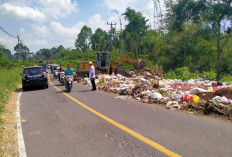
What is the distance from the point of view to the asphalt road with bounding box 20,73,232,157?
12.5ft

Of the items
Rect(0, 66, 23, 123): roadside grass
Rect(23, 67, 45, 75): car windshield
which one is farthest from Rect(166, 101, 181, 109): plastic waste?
Rect(23, 67, 45, 75): car windshield

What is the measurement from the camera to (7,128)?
581 centimetres

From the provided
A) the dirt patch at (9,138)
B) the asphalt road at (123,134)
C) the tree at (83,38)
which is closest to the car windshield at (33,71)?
the dirt patch at (9,138)

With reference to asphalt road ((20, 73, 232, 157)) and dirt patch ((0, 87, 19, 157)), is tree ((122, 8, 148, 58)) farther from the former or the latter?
dirt patch ((0, 87, 19, 157))

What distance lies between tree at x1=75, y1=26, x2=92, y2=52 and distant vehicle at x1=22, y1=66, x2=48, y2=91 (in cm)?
6594

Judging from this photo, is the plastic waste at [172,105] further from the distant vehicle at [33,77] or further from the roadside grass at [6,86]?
the distant vehicle at [33,77]

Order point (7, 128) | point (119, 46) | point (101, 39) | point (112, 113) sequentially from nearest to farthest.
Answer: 1. point (7, 128)
2. point (112, 113)
3. point (119, 46)
4. point (101, 39)

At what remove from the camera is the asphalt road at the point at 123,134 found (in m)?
3.82

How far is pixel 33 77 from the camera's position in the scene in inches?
570

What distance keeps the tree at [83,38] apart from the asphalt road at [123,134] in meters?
75.4

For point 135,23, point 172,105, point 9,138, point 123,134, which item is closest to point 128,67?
point 172,105

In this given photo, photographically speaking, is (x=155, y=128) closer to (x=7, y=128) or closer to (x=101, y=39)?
(x=7, y=128)

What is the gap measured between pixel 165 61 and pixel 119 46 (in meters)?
29.0

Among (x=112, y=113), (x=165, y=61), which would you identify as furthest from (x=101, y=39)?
(x=112, y=113)
